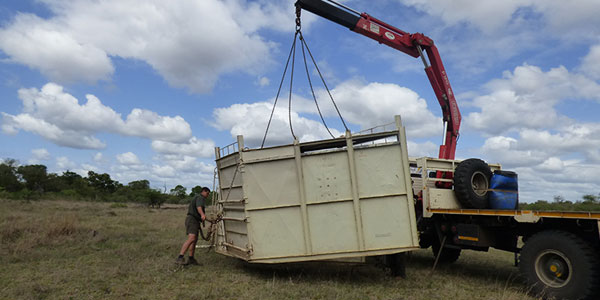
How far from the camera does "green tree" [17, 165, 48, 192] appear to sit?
52031mm

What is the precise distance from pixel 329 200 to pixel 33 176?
58.1m

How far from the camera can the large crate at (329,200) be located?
23.5 feet

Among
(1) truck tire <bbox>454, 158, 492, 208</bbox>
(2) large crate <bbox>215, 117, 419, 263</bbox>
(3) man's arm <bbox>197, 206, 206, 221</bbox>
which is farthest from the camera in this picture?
(3) man's arm <bbox>197, 206, 206, 221</bbox>

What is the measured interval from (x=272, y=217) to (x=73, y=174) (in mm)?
66427

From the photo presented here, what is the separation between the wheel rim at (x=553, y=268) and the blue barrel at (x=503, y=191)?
1683 millimetres

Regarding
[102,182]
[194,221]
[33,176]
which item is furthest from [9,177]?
[194,221]

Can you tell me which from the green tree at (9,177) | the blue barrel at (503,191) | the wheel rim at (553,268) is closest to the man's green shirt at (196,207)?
the blue barrel at (503,191)

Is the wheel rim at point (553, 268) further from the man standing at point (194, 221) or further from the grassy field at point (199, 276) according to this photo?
the man standing at point (194, 221)

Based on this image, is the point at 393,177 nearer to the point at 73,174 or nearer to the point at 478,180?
the point at 478,180

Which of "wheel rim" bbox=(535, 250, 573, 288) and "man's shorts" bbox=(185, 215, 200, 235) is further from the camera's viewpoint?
"man's shorts" bbox=(185, 215, 200, 235)

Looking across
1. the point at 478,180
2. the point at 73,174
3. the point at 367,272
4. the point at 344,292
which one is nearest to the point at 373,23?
the point at 478,180

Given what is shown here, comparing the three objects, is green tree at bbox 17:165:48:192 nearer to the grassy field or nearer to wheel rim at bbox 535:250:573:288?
the grassy field

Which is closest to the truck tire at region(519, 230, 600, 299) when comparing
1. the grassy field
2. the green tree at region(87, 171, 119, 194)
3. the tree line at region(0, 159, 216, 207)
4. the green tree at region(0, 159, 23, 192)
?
the grassy field

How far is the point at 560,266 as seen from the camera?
6.32m
